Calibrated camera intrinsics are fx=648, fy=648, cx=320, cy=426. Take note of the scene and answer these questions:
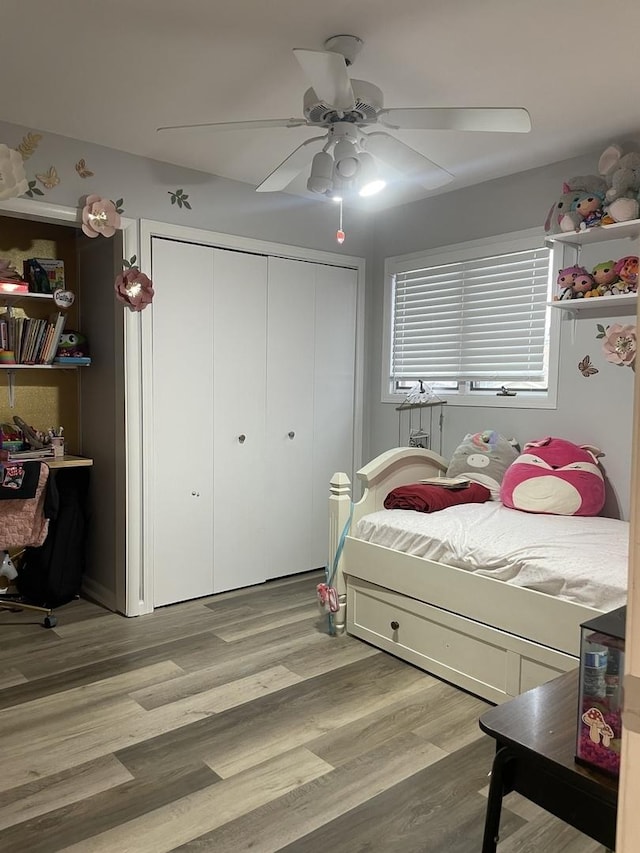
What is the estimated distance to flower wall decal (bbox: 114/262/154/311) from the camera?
3240 millimetres

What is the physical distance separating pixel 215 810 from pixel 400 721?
0.79 meters

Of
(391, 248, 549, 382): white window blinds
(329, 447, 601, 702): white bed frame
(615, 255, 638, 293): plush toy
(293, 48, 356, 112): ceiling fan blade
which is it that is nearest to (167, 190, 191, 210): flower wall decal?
(391, 248, 549, 382): white window blinds

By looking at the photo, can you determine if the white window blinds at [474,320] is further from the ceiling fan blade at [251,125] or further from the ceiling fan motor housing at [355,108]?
the ceiling fan blade at [251,125]

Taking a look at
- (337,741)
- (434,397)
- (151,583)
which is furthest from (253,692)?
(434,397)

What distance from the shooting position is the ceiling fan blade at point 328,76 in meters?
1.75

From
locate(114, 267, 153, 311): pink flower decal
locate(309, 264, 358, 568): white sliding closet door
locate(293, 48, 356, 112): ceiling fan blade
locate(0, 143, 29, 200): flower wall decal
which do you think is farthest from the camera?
locate(309, 264, 358, 568): white sliding closet door

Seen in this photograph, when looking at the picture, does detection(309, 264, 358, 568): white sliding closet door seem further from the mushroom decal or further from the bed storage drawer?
the mushroom decal

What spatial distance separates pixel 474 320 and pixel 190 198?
173 centimetres

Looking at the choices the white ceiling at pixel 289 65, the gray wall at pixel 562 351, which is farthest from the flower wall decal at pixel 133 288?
the gray wall at pixel 562 351

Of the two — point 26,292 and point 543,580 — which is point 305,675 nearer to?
point 543,580

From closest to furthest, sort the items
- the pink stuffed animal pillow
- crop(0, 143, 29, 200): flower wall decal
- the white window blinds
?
crop(0, 143, 29, 200): flower wall decal
the pink stuffed animal pillow
the white window blinds

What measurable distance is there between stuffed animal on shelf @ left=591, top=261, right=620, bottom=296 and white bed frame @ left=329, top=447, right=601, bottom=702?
1.21 metres

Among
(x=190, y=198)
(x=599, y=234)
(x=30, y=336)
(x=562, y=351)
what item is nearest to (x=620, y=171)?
(x=599, y=234)

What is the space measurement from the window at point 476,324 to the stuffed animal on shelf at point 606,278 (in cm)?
34
